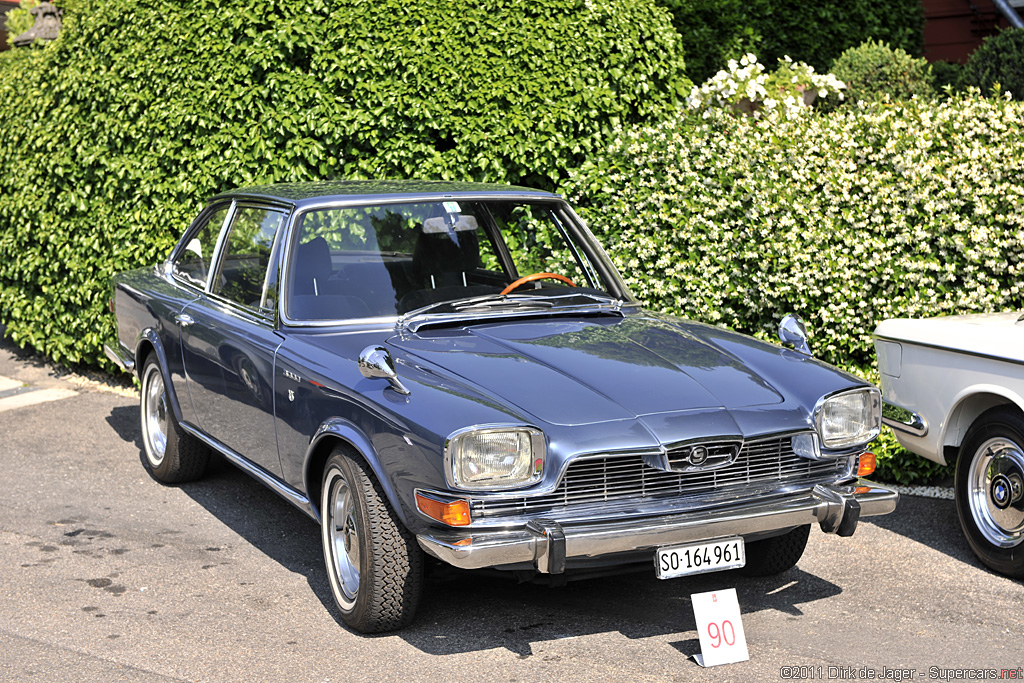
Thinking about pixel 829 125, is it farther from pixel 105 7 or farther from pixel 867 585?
pixel 105 7

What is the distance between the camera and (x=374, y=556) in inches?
164

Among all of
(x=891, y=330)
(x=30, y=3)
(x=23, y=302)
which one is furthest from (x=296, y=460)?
(x=30, y=3)

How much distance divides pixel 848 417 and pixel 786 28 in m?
9.93

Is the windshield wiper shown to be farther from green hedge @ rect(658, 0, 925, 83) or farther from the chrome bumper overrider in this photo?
green hedge @ rect(658, 0, 925, 83)

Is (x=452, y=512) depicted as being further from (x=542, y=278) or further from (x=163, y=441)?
(x=163, y=441)

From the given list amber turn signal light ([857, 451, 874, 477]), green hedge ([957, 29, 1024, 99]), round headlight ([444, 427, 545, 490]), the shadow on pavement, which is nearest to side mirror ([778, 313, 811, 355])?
amber turn signal light ([857, 451, 874, 477])

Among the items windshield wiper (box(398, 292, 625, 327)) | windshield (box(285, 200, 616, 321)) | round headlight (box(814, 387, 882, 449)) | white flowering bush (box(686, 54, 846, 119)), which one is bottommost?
round headlight (box(814, 387, 882, 449))

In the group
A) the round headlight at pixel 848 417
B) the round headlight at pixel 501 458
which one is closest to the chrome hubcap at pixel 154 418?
the round headlight at pixel 501 458

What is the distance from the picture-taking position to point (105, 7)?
8.53 m

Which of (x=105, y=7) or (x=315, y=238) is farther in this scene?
(x=105, y=7)

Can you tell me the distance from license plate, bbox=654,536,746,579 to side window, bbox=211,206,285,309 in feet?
7.34

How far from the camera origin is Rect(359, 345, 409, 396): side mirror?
13.7ft

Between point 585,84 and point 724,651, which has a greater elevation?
point 585,84

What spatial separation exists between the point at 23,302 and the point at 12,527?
176 inches
